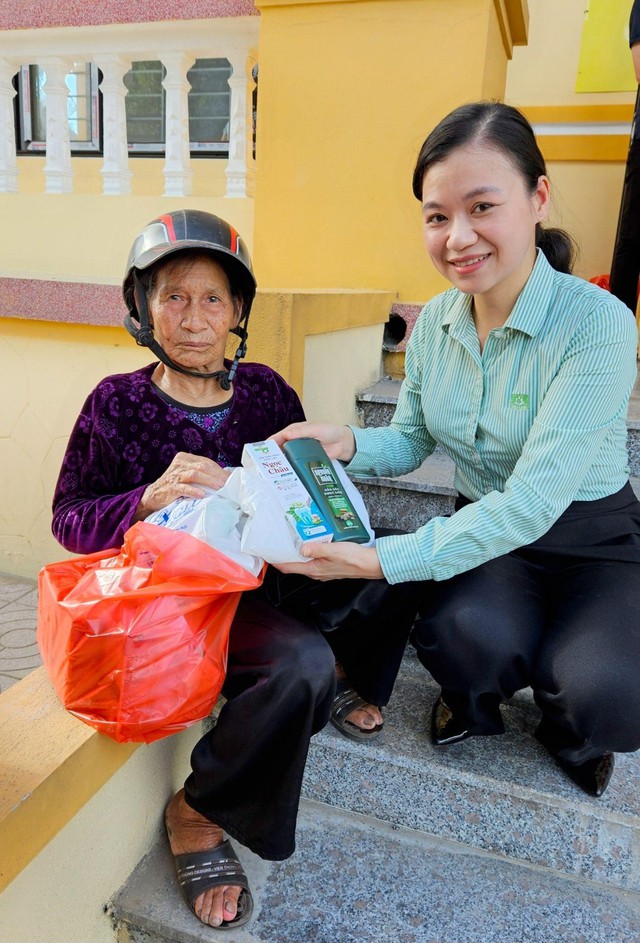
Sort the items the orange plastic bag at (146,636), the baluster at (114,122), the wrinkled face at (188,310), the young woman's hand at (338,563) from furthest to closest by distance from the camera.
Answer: the baluster at (114,122) → the wrinkled face at (188,310) → the young woman's hand at (338,563) → the orange plastic bag at (146,636)

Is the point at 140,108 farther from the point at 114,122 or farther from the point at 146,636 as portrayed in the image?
the point at 146,636

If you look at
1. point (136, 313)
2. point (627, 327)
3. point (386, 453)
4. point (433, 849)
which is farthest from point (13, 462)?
point (627, 327)

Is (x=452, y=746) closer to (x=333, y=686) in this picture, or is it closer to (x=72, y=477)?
(x=333, y=686)

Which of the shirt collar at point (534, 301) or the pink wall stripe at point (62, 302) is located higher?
Answer: the shirt collar at point (534, 301)

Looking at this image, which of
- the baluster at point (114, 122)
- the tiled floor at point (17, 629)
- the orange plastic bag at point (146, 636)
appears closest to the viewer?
the orange plastic bag at point (146, 636)

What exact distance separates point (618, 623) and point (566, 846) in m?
0.51

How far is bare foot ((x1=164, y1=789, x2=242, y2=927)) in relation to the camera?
140 cm

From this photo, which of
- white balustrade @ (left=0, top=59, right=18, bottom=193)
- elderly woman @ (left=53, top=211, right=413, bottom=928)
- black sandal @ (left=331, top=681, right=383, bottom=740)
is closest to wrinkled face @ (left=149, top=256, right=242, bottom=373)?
elderly woman @ (left=53, top=211, right=413, bottom=928)

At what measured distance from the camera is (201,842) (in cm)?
150

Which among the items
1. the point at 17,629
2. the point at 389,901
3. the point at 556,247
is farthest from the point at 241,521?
the point at 17,629

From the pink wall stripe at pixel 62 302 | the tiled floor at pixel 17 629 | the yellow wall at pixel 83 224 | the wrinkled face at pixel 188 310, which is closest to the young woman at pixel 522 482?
the wrinkled face at pixel 188 310

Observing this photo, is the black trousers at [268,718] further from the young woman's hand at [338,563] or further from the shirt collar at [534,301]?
the shirt collar at [534,301]

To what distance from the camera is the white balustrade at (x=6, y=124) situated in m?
3.50

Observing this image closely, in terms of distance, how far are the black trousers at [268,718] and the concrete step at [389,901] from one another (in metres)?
0.16
